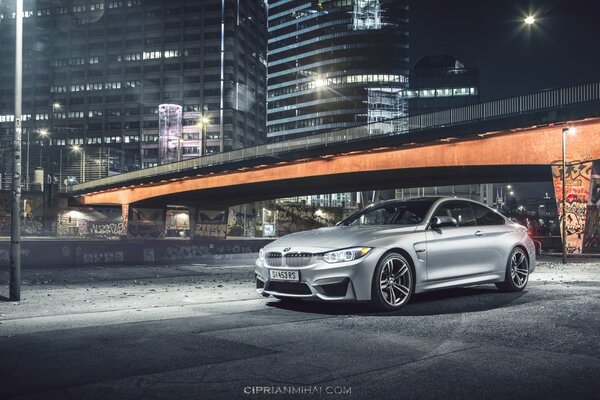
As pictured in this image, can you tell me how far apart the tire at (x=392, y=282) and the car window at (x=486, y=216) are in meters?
1.84

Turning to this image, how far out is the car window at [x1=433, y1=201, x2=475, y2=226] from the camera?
856 centimetres

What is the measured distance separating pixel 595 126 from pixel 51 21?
14743 centimetres

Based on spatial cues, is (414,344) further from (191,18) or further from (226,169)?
(191,18)

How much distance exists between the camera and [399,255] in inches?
295

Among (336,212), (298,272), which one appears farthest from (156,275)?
(336,212)

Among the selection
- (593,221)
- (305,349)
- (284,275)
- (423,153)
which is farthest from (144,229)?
(305,349)

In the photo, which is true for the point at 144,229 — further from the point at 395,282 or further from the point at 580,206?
the point at 395,282

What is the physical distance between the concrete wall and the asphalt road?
1034 cm

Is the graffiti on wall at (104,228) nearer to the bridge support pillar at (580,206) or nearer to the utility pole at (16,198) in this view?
the bridge support pillar at (580,206)

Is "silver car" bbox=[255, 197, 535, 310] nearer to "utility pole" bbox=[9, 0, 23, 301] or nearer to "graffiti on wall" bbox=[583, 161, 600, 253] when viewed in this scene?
"utility pole" bbox=[9, 0, 23, 301]

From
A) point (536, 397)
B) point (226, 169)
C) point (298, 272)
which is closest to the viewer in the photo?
point (536, 397)

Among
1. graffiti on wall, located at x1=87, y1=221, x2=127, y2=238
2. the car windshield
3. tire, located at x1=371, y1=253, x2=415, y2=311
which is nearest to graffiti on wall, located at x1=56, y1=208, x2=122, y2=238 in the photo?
graffiti on wall, located at x1=87, y1=221, x2=127, y2=238

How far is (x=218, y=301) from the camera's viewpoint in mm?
9297

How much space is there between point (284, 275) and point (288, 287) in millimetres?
162
